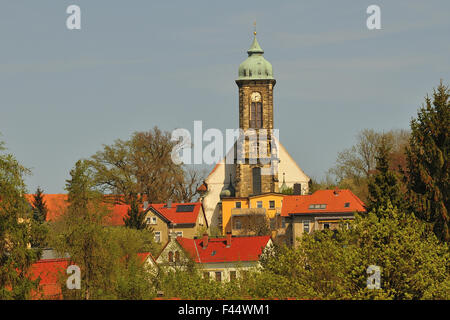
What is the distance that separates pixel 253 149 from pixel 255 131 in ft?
6.24

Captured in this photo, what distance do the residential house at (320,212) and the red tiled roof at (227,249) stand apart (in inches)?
396

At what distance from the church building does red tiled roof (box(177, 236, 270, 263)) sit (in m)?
23.5

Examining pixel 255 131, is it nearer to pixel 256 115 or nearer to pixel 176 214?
pixel 256 115

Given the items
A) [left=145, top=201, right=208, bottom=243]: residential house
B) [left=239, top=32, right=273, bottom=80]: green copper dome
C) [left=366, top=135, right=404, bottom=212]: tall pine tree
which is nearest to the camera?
[left=366, top=135, right=404, bottom=212]: tall pine tree

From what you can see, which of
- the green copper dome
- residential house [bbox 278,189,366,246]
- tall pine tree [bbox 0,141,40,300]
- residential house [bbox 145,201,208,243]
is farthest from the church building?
tall pine tree [bbox 0,141,40,300]

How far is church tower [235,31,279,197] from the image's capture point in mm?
88625

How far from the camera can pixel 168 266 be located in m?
54.3

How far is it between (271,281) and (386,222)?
495 centimetres

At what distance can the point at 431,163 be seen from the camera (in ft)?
126

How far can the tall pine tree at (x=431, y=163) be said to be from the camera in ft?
123

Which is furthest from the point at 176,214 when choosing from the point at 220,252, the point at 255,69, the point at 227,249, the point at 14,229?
the point at 14,229

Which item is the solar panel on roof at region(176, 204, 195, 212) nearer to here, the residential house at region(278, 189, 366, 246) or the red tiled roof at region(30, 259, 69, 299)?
the residential house at region(278, 189, 366, 246)
